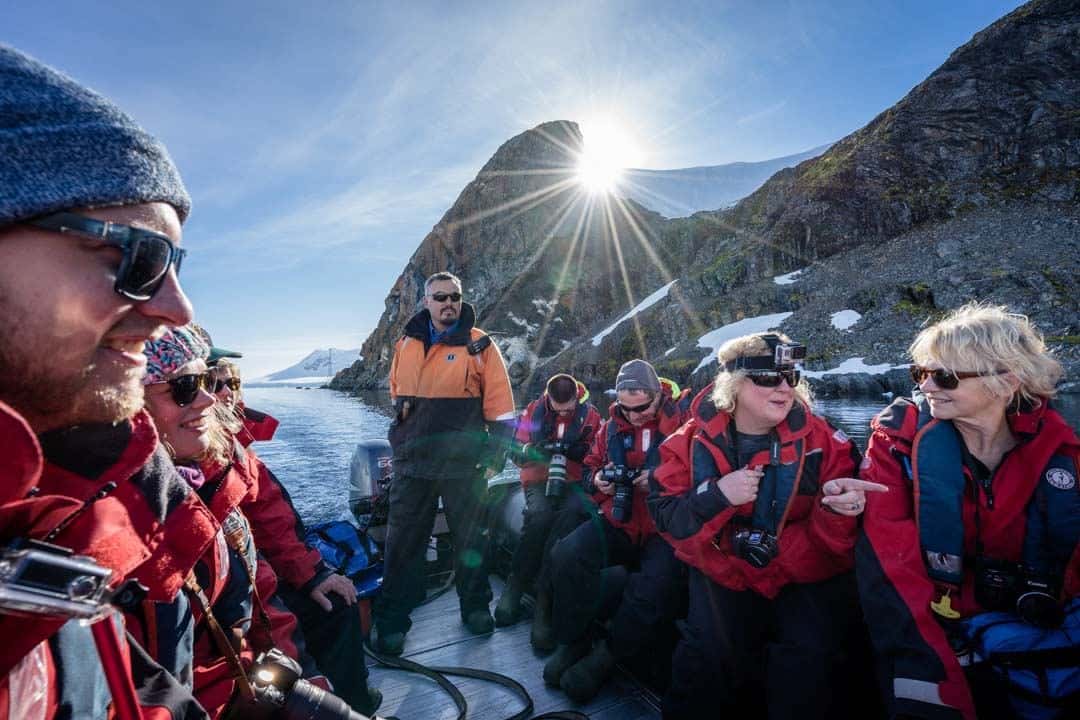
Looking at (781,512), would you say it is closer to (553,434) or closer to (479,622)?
(479,622)

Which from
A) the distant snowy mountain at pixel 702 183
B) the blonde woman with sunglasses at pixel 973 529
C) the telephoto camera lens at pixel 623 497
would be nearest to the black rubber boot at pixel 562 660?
the telephoto camera lens at pixel 623 497

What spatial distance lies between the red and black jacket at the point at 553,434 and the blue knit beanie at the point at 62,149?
444 cm

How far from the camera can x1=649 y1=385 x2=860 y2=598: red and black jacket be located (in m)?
2.54

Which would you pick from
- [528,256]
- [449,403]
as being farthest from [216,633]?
[528,256]

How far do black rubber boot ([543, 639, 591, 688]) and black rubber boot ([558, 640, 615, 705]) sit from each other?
0.19ft

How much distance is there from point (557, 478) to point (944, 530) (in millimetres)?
2792

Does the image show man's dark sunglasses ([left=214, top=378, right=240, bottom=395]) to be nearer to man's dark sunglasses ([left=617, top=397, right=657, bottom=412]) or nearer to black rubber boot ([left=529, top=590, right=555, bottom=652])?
black rubber boot ([left=529, top=590, right=555, bottom=652])

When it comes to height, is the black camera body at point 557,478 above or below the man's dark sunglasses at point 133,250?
Answer: below

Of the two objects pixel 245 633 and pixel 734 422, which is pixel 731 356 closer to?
pixel 734 422

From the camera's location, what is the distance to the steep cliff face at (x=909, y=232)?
31953 mm

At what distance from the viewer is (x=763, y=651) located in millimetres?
2588

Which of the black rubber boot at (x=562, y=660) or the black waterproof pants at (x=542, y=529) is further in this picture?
the black waterproof pants at (x=542, y=529)

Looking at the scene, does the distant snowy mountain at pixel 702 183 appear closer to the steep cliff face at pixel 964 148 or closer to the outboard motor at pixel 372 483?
the steep cliff face at pixel 964 148

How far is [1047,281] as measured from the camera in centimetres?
2908
